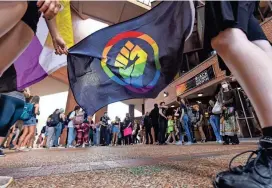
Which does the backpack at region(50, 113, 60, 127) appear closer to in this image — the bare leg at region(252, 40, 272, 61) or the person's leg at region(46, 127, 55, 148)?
the person's leg at region(46, 127, 55, 148)

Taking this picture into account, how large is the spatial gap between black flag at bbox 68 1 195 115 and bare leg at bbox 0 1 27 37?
43.6 inches

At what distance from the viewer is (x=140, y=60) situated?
2.17 m

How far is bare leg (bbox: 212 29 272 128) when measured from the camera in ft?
2.66

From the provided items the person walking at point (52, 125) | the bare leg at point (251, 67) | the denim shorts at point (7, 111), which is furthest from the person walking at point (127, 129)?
the bare leg at point (251, 67)

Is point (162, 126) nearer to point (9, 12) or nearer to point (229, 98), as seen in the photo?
point (229, 98)

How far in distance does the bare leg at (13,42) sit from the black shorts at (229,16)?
3.05 ft

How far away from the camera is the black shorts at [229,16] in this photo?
0.86 meters

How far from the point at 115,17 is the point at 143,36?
13225 mm

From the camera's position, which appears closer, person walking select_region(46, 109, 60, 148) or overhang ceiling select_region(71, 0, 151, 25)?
person walking select_region(46, 109, 60, 148)

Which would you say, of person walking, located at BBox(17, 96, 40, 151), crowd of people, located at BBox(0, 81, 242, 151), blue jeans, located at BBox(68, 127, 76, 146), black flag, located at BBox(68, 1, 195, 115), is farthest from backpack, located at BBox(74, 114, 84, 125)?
black flag, located at BBox(68, 1, 195, 115)

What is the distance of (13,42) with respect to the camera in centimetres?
112

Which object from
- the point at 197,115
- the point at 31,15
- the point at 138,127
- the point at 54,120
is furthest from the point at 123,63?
the point at 138,127

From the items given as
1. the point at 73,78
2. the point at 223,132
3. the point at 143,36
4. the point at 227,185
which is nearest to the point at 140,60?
the point at 143,36

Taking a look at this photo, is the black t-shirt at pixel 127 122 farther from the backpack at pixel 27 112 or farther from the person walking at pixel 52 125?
the backpack at pixel 27 112
